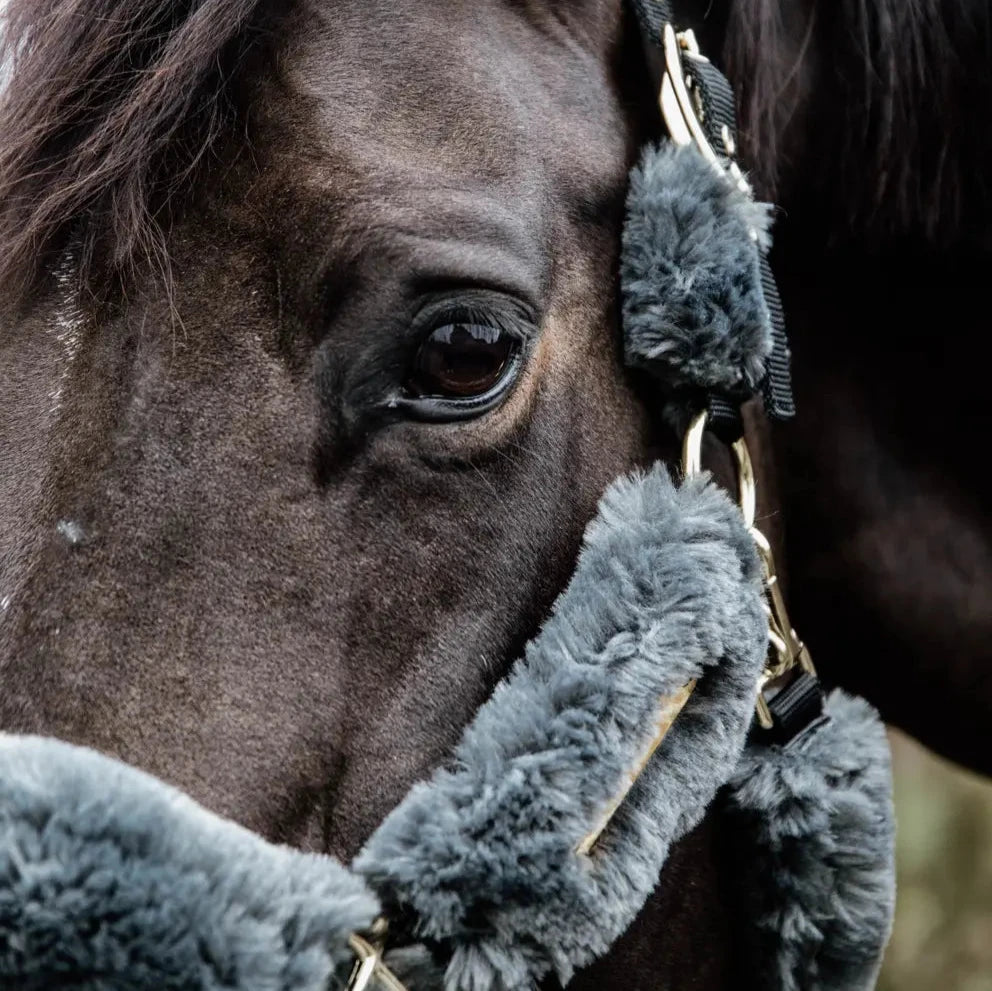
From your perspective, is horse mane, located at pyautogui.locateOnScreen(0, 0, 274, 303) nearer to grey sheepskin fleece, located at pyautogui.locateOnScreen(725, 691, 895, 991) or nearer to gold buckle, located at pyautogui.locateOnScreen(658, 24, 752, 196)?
gold buckle, located at pyautogui.locateOnScreen(658, 24, 752, 196)

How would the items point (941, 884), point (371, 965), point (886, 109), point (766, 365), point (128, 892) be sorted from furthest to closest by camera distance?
point (941, 884) < point (886, 109) < point (766, 365) < point (371, 965) < point (128, 892)

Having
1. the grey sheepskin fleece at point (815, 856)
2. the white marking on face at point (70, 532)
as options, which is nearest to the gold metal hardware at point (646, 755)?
the grey sheepskin fleece at point (815, 856)

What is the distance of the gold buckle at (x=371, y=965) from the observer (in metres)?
1.05

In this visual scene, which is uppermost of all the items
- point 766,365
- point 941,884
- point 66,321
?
point 66,321

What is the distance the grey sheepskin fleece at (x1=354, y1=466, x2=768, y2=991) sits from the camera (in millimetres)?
1077

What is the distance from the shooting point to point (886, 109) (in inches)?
58.6

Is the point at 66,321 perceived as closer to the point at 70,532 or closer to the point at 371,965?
the point at 70,532

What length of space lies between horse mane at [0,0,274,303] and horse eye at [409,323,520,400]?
26 cm

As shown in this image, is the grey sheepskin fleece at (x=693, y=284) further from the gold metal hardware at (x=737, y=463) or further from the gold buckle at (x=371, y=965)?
the gold buckle at (x=371, y=965)

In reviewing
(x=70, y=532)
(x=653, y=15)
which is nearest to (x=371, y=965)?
(x=70, y=532)

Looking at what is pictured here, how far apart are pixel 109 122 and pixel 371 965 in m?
0.80

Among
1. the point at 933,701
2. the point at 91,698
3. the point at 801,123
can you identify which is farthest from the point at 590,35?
the point at 933,701

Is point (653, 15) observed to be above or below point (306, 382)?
above

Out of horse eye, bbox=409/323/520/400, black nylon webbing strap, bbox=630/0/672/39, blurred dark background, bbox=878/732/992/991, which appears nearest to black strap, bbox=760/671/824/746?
horse eye, bbox=409/323/520/400
